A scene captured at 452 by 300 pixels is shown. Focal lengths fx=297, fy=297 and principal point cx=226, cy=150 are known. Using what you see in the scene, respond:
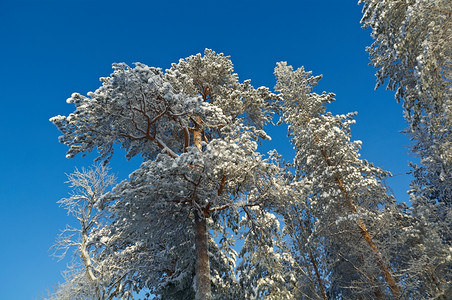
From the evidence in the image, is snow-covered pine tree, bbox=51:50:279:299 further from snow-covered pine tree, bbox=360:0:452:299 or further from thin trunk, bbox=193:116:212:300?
snow-covered pine tree, bbox=360:0:452:299

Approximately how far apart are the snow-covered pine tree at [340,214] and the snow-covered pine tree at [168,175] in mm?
2850

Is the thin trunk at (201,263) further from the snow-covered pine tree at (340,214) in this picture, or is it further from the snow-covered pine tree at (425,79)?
the snow-covered pine tree at (425,79)

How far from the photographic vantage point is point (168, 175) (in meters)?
8.58

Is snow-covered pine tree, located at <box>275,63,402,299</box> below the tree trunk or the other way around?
the other way around

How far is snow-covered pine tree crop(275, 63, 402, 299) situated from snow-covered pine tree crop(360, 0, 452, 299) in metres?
1.13

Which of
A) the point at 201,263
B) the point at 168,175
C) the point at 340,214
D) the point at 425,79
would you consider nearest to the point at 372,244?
the point at 340,214

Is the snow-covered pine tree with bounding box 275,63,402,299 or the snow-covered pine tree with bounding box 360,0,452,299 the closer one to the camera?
the snow-covered pine tree with bounding box 360,0,452,299

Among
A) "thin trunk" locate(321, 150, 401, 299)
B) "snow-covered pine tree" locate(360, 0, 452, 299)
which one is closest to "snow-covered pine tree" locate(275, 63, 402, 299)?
"thin trunk" locate(321, 150, 401, 299)

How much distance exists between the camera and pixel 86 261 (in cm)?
1455

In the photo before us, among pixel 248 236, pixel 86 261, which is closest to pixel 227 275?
pixel 248 236

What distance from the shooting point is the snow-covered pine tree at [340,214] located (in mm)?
11641

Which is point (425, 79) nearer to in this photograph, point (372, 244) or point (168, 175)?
point (372, 244)

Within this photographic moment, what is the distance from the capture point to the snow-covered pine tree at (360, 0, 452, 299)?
859 cm

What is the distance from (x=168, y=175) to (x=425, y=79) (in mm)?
7893
